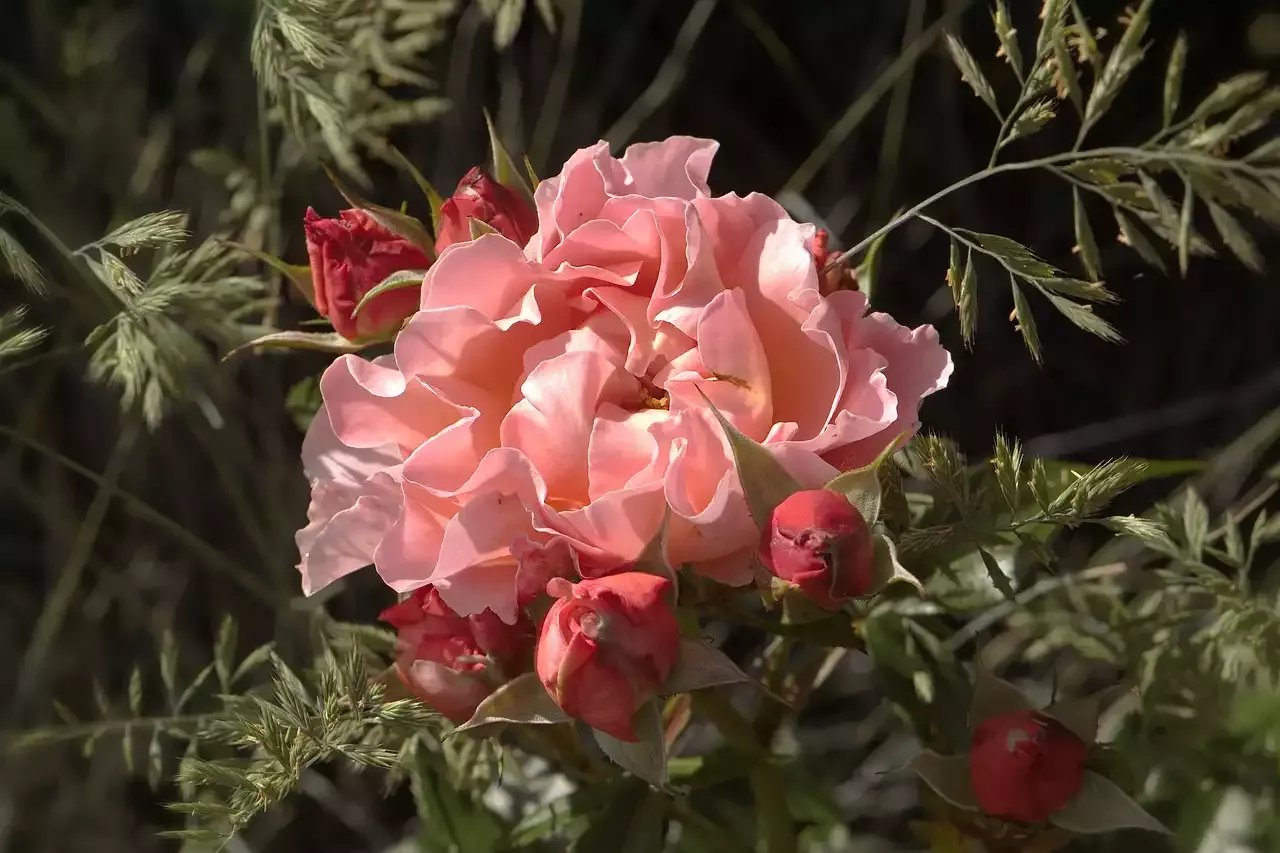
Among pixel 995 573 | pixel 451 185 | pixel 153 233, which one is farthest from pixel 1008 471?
pixel 451 185

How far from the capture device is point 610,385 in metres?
0.44

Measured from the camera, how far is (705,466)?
420 millimetres

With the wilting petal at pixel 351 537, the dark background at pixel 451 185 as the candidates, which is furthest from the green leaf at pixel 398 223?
the dark background at pixel 451 185

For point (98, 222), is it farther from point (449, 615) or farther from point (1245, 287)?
point (1245, 287)

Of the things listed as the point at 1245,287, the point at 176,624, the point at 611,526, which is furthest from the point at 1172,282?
the point at 176,624

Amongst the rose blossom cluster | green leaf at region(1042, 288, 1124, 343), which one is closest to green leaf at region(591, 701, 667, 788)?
the rose blossom cluster

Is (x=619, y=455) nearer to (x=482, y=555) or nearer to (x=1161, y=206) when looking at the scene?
(x=482, y=555)

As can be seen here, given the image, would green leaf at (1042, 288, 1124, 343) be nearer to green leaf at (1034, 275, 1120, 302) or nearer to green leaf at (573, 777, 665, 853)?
green leaf at (1034, 275, 1120, 302)

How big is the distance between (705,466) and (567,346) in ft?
0.24

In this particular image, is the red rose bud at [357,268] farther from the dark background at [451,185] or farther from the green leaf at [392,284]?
the dark background at [451,185]

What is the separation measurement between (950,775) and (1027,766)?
0.06 metres

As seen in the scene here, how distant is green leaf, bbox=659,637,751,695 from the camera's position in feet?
1.33

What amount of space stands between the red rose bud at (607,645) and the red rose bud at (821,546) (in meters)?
0.05

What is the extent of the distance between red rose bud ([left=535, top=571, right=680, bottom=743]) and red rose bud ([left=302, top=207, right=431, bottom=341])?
0.15 meters
